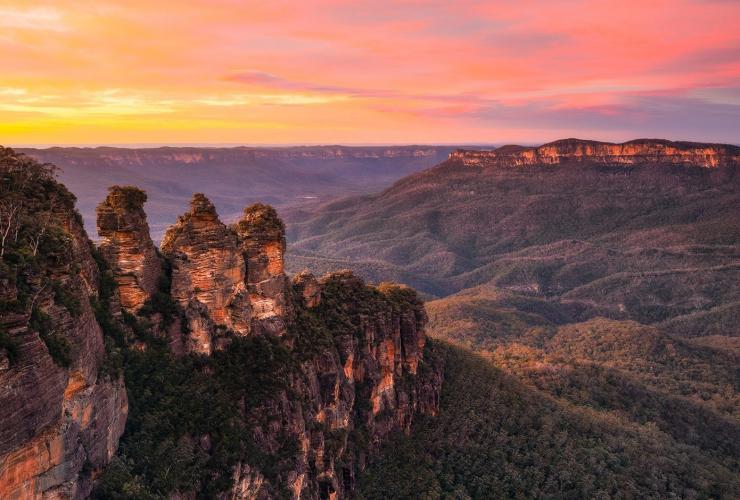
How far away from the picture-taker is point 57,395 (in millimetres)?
20156

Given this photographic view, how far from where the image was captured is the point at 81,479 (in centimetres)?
2228

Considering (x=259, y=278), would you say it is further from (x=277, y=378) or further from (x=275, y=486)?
(x=275, y=486)

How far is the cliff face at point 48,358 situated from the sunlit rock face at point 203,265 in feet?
24.4

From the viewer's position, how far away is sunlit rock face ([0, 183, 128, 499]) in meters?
18.1

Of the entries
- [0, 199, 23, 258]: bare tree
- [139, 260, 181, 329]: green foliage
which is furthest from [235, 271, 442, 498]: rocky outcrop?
[0, 199, 23, 258]: bare tree

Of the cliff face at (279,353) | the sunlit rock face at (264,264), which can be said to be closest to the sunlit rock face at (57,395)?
the cliff face at (279,353)

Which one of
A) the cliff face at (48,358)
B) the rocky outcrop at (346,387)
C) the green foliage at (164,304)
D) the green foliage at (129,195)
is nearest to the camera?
the cliff face at (48,358)

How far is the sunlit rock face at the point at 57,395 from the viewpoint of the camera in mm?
18062

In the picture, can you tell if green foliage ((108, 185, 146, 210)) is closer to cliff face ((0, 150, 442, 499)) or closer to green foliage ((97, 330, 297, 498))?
cliff face ((0, 150, 442, 499))

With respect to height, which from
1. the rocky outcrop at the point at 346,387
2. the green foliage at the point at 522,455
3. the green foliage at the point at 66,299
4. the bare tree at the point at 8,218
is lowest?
the green foliage at the point at 522,455

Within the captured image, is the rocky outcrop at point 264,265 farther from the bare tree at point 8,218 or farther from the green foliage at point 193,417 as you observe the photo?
the bare tree at point 8,218

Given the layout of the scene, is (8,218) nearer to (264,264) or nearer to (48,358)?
(48,358)

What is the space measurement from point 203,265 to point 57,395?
50.3 ft

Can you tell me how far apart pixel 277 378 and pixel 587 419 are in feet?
132
